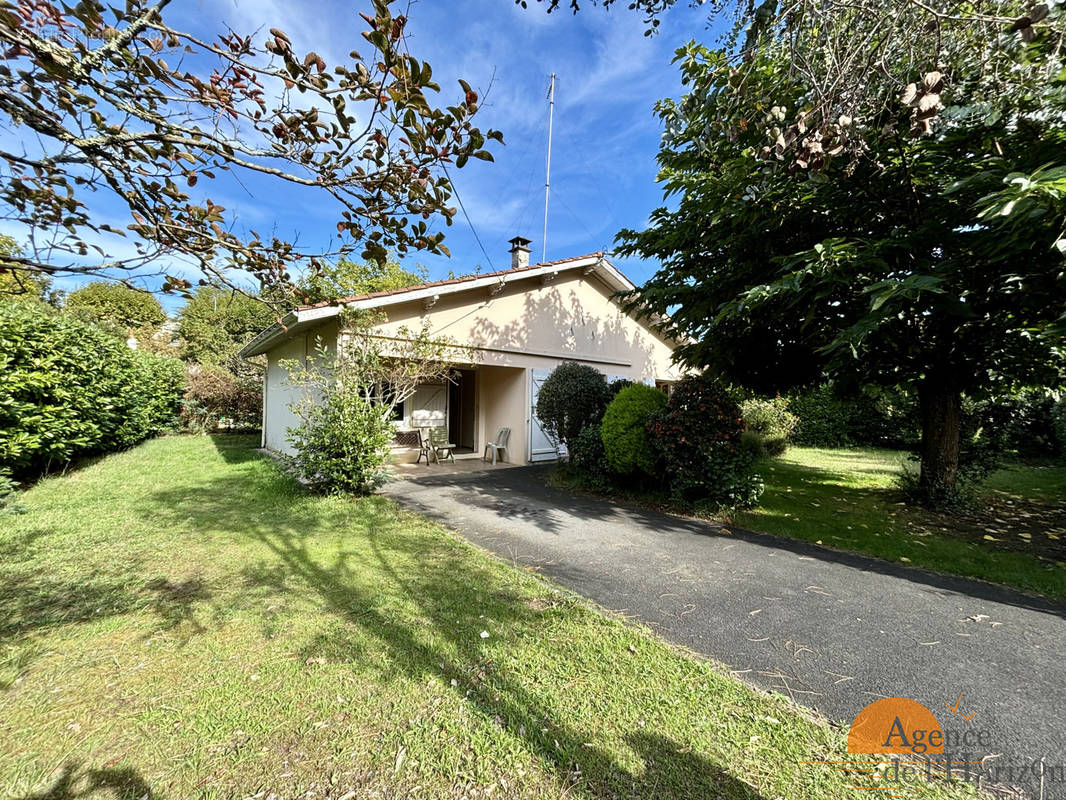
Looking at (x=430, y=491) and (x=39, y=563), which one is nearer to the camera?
(x=39, y=563)

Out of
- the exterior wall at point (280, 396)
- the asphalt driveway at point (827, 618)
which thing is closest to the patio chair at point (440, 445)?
the exterior wall at point (280, 396)

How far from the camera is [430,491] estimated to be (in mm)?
7531

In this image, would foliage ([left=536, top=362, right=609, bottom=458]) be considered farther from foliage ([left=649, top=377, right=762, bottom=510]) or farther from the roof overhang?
the roof overhang

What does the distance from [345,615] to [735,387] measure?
7581 millimetres

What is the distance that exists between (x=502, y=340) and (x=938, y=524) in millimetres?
8609

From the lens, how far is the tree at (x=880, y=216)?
3.05 meters

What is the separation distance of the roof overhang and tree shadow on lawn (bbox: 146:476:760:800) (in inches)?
117

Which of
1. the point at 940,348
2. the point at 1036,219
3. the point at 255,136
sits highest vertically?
the point at 1036,219

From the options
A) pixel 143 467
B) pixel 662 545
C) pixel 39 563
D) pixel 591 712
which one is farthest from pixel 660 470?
pixel 143 467

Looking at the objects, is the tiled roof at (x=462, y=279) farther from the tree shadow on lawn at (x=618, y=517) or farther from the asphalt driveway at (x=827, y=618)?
the asphalt driveway at (x=827, y=618)

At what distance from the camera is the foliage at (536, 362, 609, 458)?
8.61 m

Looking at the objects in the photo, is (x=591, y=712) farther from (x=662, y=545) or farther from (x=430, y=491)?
(x=430, y=491)

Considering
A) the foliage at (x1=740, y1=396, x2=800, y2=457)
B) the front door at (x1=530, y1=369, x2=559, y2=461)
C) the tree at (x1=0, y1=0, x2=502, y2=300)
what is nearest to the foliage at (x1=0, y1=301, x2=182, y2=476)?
the tree at (x1=0, y1=0, x2=502, y2=300)

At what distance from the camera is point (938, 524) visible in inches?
230
